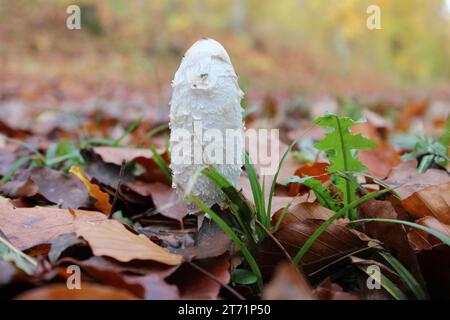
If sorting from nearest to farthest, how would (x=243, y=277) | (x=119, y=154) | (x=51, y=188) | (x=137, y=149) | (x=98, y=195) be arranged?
(x=243, y=277) < (x=98, y=195) < (x=51, y=188) < (x=119, y=154) < (x=137, y=149)

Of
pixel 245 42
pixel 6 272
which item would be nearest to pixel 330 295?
pixel 6 272

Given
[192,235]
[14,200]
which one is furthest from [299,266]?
[14,200]

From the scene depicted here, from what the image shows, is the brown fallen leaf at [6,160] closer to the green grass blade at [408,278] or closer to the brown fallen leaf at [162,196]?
the brown fallen leaf at [162,196]

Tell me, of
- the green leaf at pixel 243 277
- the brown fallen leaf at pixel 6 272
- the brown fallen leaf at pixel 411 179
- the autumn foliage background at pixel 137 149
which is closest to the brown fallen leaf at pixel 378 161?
the autumn foliage background at pixel 137 149

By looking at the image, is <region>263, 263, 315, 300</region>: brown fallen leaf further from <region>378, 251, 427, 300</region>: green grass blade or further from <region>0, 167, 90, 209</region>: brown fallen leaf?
<region>0, 167, 90, 209</region>: brown fallen leaf

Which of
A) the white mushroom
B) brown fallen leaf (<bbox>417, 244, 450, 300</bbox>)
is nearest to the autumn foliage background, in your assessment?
brown fallen leaf (<bbox>417, 244, 450, 300</bbox>)

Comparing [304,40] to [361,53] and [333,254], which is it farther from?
[333,254]

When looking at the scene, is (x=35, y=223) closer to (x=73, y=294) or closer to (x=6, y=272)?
(x=6, y=272)
